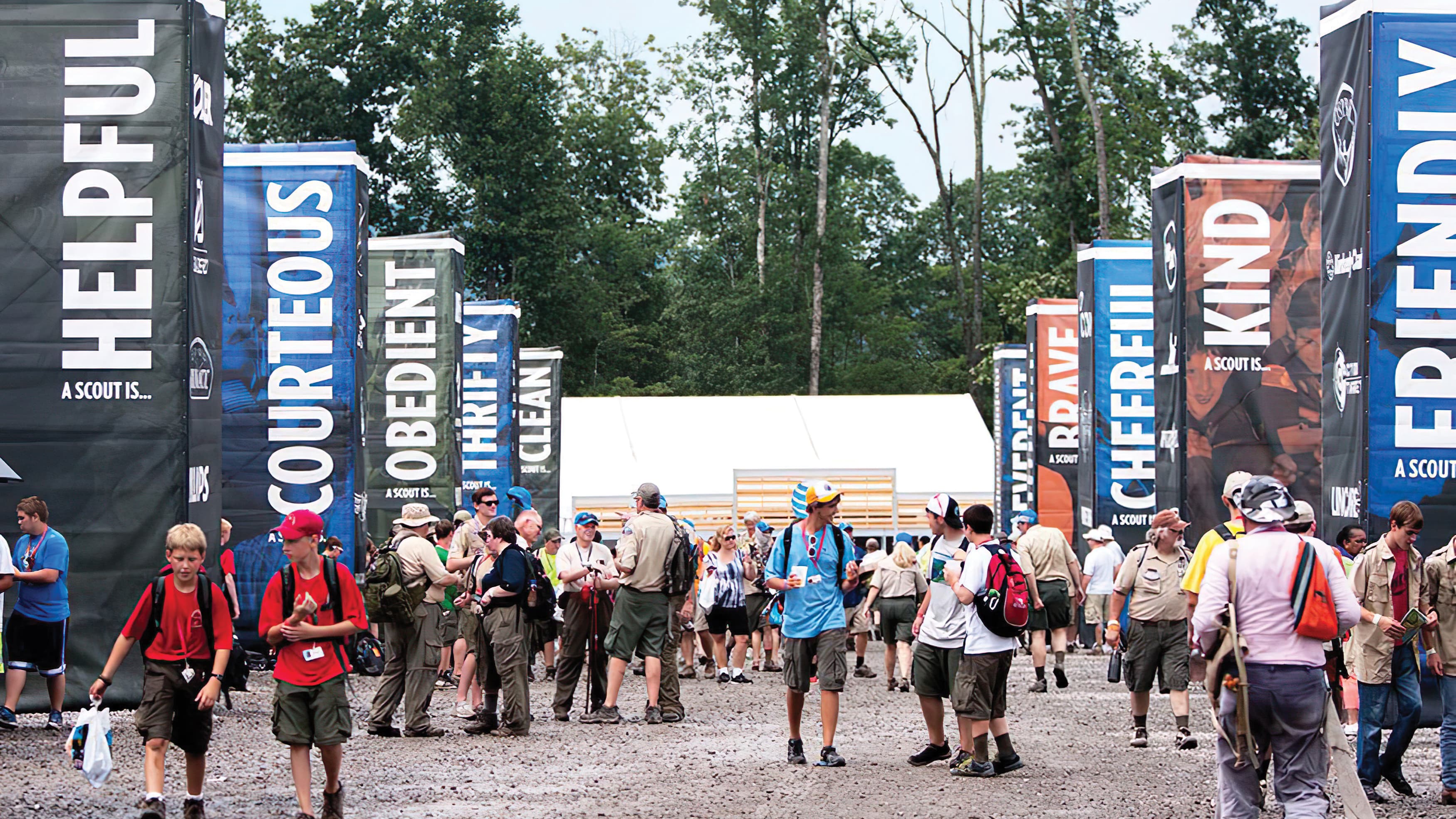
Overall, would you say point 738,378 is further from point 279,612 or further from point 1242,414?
point 279,612

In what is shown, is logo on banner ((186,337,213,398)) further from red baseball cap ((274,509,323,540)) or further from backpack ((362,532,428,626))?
red baseball cap ((274,509,323,540))

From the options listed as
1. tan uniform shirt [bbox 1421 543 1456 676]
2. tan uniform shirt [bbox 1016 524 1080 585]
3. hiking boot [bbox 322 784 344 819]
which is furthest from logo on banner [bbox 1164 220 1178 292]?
hiking boot [bbox 322 784 344 819]

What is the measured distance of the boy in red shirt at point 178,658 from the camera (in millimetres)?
8023

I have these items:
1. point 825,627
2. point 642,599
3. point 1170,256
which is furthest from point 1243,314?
point 825,627

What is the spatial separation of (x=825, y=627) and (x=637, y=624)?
9.20 ft

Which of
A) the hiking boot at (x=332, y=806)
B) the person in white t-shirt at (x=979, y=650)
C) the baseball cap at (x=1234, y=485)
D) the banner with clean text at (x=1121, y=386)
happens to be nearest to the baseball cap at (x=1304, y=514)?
the baseball cap at (x=1234, y=485)

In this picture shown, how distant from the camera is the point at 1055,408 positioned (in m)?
26.0

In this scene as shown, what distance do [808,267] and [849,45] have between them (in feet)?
24.0

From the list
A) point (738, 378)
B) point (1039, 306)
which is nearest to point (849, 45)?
point (738, 378)

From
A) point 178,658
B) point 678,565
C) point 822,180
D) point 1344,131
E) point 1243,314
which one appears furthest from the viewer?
point 822,180

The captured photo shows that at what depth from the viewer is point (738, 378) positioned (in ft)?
176

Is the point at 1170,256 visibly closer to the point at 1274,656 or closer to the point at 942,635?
the point at 942,635

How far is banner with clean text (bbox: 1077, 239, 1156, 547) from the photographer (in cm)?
2058

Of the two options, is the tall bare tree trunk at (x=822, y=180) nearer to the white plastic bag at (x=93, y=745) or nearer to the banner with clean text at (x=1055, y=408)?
the banner with clean text at (x=1055, y=408)
